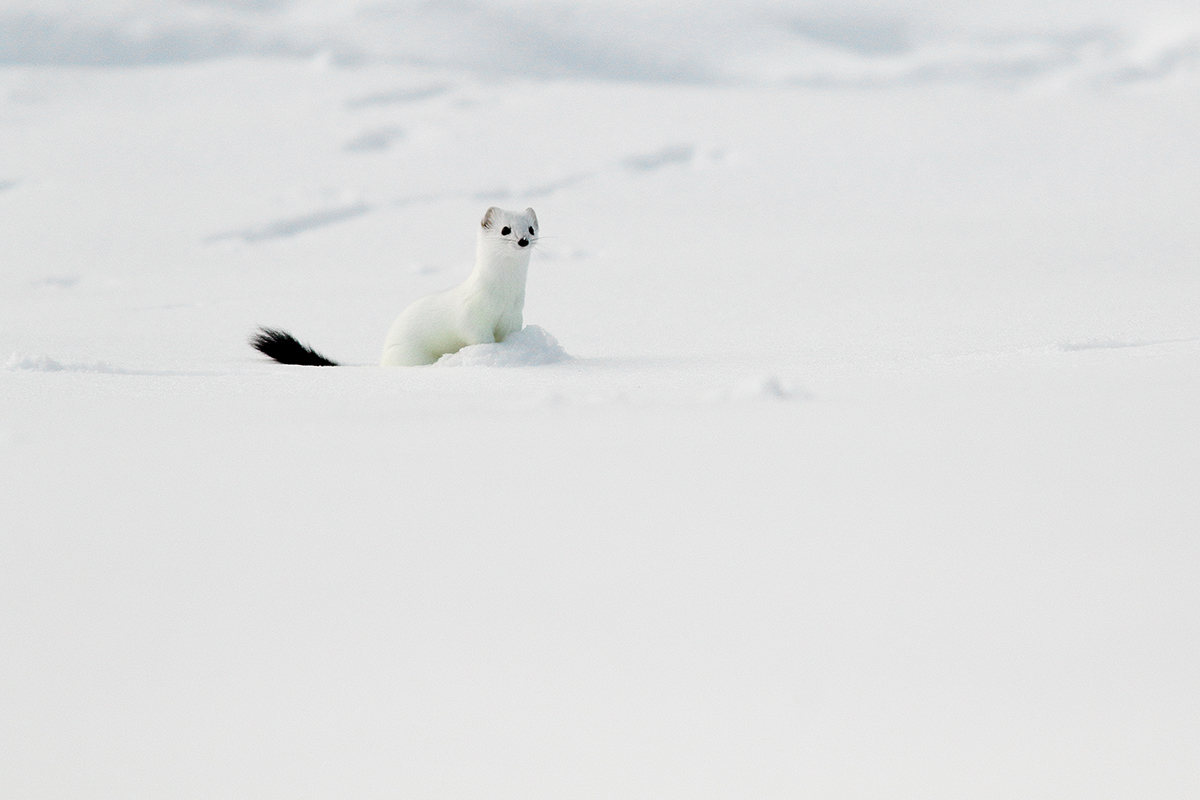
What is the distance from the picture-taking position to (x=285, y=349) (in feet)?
12.5

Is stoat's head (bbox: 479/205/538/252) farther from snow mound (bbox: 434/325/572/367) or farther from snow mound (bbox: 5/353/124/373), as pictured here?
snow mound (bbox: 5/353/124/373)

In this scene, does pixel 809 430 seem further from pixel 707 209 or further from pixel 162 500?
pixel 707 209

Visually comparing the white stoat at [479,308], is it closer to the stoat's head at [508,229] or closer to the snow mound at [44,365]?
the stoat's head at [508,229]

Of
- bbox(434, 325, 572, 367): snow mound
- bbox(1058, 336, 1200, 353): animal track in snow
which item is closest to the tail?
bbox(434, 325, 572, 367): snow mound


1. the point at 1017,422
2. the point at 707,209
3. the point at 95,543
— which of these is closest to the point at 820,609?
the point at 1017,422

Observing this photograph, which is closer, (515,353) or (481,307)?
(515,353)

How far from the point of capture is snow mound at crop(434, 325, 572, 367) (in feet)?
11.0

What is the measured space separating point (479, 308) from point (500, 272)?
13cm

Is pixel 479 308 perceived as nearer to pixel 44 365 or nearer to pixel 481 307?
pixel 481 307

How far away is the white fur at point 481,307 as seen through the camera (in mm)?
3580

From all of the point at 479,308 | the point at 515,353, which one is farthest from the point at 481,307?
the point at 515,353

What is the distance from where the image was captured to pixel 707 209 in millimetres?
7527

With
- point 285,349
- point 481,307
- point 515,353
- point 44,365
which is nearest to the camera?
point 44,365

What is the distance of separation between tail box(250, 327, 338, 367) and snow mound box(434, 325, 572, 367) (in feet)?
1.73
